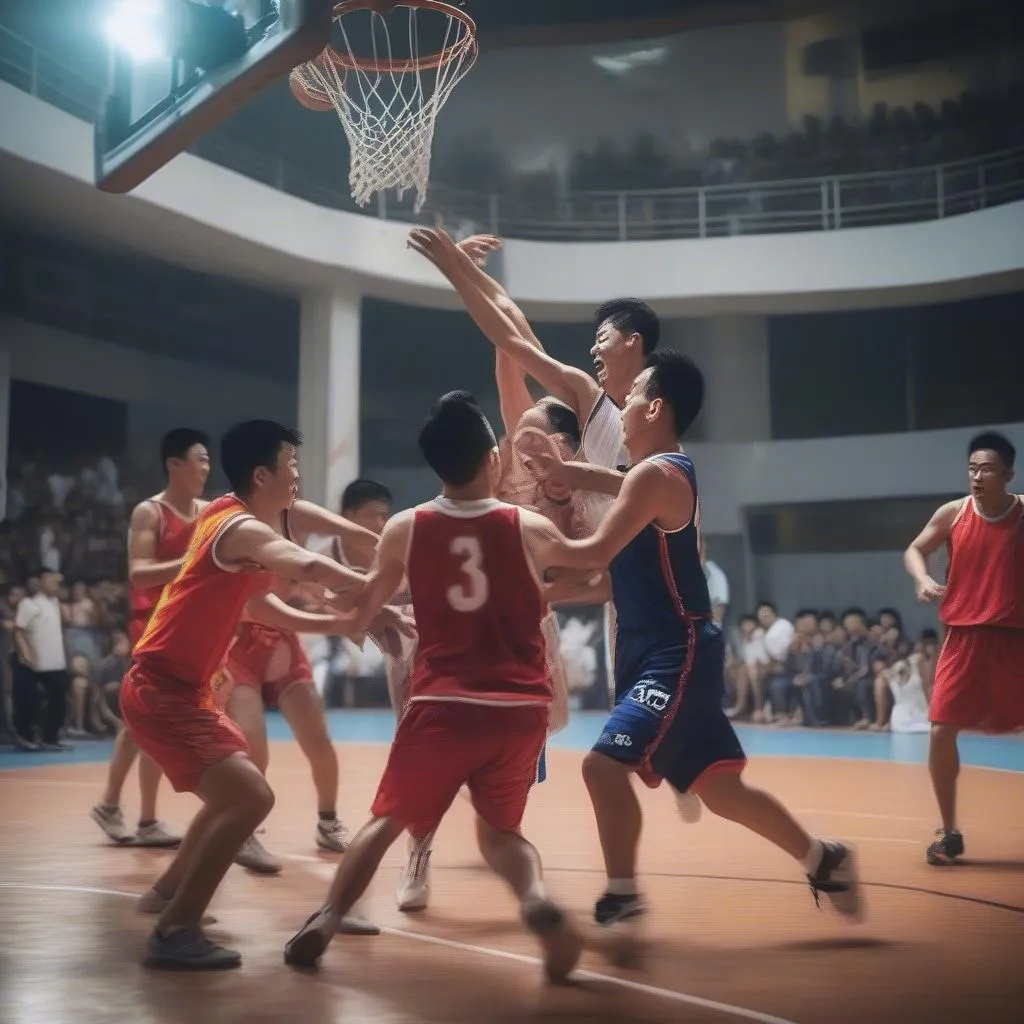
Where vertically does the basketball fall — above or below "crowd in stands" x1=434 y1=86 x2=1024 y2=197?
below

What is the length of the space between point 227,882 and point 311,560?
181 centimetres

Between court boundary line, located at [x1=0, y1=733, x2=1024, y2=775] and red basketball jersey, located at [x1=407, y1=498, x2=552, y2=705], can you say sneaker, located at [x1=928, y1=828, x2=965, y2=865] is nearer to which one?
red basketball jersey, located at [x1=407, y1=498, x2=552, y2=705]

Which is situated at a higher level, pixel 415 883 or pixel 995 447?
pixel 995 447

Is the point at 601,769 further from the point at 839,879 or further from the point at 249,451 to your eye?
the point at 249,451

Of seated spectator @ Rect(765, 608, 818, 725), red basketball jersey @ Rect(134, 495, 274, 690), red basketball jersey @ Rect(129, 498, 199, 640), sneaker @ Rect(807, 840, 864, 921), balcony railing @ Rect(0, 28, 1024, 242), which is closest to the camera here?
Answer: red basketball jersey @ Rect(134, 495, 274, 690)

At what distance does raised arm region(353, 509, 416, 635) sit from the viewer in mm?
3223

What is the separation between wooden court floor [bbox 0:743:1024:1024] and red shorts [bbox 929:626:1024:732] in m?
0.57

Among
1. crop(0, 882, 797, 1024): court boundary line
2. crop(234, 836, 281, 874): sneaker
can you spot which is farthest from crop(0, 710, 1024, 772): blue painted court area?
crop(0, 882, 797, 1024): court boundary line

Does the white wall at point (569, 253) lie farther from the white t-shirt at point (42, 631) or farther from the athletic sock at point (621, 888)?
the athletic sock at point (621, 888)

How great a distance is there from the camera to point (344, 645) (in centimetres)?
1608

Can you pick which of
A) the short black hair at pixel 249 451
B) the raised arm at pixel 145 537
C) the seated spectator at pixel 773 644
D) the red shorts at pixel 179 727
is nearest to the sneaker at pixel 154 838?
the raised arm at pixel 145 537

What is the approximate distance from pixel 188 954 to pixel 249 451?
1.41 meters

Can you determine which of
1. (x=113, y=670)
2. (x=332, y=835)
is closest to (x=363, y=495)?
(x=332, y=835)

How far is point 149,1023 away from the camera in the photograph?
106 inches
